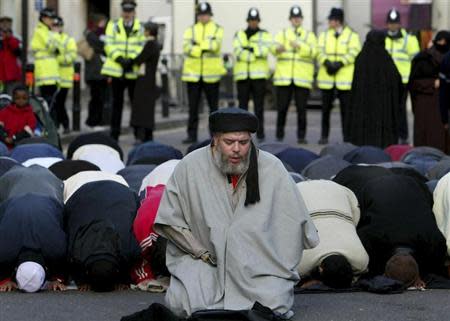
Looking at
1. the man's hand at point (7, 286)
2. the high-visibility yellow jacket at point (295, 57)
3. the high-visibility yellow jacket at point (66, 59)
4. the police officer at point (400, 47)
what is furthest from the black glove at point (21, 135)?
the man's hand at point (7, 286)

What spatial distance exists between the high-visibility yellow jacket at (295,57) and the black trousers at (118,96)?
226 cm

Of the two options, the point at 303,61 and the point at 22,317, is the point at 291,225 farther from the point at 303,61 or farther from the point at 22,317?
the point at 303,61

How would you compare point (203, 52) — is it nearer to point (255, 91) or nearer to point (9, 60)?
point (255, 91)

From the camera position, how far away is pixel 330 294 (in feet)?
34.4

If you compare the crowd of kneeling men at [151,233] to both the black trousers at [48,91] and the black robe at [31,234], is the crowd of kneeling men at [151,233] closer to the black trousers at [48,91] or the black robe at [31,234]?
the black robe at [31,234]

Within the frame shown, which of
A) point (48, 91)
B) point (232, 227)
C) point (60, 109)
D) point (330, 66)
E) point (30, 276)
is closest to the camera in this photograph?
point (232, 227)

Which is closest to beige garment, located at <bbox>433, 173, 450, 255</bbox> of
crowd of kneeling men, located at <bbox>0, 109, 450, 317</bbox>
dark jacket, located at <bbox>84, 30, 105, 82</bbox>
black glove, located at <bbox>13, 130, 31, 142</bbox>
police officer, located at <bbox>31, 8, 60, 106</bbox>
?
crowd of kneeling men, located at <bbox>0, 109, 450, 317</bbox>

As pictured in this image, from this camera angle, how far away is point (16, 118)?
1792 centimetres

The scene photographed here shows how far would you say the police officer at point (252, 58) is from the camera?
22.8 m

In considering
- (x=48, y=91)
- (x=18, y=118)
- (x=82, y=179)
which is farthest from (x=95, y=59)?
(x=82, y=179)

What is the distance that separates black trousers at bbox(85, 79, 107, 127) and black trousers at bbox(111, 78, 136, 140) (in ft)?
8.41

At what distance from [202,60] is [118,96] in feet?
4.58

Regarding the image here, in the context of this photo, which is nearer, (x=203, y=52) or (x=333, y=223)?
(x=333, y=223)

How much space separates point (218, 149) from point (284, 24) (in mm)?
23675
